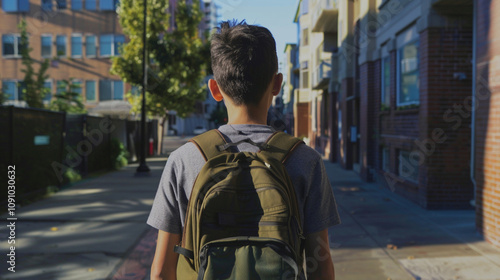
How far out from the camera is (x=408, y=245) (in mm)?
6707

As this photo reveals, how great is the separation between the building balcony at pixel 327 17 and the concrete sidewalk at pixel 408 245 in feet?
43.7

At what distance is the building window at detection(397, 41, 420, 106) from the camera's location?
1100 centimetres

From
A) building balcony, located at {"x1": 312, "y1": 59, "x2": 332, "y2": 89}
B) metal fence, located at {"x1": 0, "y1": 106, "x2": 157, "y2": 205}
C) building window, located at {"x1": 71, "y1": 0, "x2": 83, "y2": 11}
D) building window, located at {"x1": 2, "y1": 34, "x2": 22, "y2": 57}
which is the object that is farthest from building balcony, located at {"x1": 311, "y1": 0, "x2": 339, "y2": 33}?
building window, located at {"x1": 2, "y1": 34, "x2": 22, "y2": 57}

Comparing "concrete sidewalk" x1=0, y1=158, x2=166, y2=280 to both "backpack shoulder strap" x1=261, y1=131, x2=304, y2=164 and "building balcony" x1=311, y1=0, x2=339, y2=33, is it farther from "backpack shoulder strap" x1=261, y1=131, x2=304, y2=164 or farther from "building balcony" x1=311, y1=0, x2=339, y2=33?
"building balcony" x1=311, y1=0, x2=339, y2=33

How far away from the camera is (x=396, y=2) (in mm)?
12102

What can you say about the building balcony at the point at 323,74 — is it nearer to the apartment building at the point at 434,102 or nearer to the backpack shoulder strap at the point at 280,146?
the apartment building at the point at 434,102

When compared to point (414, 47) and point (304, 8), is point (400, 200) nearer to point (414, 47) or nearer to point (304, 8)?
point (414, 47)

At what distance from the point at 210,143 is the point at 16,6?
45242 mm

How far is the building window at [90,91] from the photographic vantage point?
41312 millimetres

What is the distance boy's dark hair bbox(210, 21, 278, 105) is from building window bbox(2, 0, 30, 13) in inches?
1759

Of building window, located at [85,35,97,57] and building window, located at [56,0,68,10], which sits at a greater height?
building window, located at [56,0,68,10]

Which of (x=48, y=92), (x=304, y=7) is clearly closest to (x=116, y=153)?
(x=48, y=92)

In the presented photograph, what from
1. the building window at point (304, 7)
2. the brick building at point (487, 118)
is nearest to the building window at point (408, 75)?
the brick building at point (487, 118)

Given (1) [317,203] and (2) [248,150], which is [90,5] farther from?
(1) [317,203]
